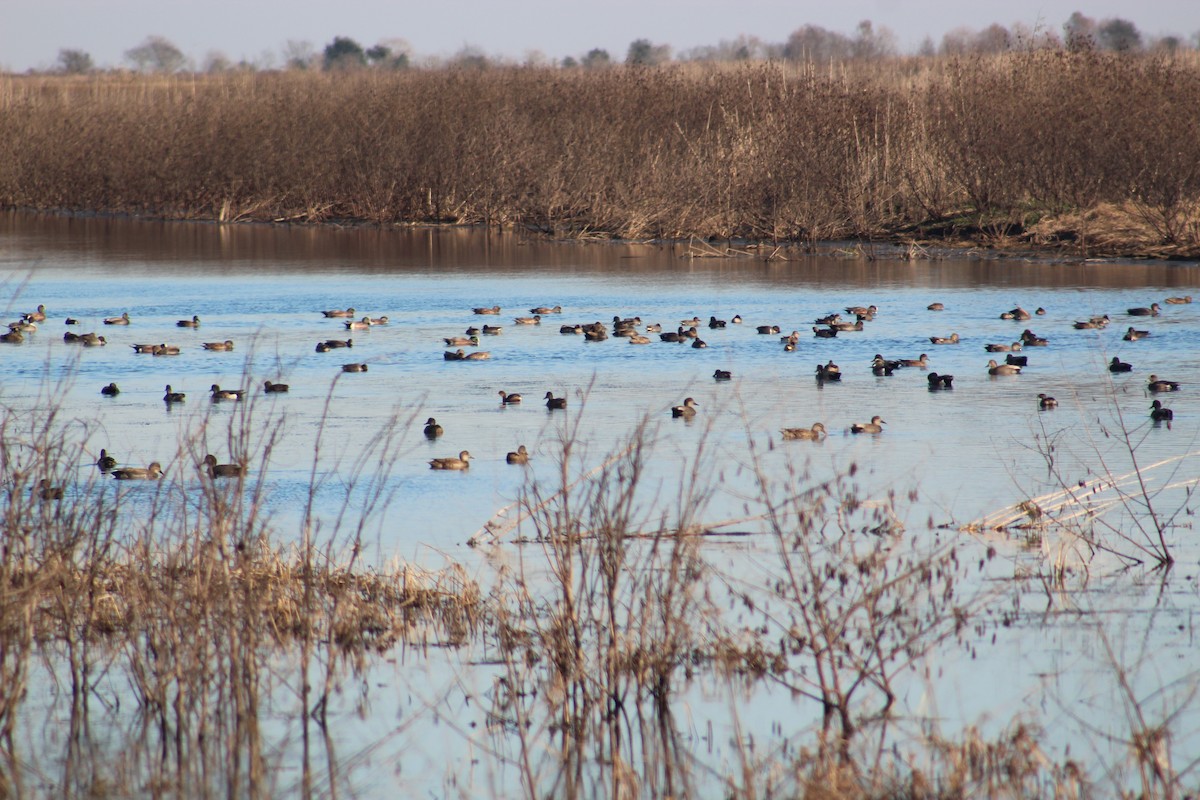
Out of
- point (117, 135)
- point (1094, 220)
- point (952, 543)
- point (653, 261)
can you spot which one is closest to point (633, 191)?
point (653, 261)

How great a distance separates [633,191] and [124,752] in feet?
106

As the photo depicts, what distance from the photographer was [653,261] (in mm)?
33312

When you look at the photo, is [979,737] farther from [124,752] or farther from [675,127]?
[675,127]

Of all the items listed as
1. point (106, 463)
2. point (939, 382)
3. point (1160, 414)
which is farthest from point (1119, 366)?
point (106, 463)

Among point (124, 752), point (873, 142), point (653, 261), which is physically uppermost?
point (873, 142)

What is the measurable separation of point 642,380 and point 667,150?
22.4 m

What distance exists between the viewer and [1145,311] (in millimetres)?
22625

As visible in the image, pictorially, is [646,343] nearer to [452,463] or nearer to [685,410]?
[685,410]

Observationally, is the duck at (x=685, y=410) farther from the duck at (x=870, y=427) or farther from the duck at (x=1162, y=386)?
the duck at (x=1162, y=386)

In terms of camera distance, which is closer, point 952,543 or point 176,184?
point 952,543

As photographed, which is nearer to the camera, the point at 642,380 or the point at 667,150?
the point at 642,380

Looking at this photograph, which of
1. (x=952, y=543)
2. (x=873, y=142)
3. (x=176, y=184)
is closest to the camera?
(x=952, y=543)

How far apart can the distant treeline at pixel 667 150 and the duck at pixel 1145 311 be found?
25.9 feet

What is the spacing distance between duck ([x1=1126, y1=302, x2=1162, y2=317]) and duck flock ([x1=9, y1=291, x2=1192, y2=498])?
0.05 feet
